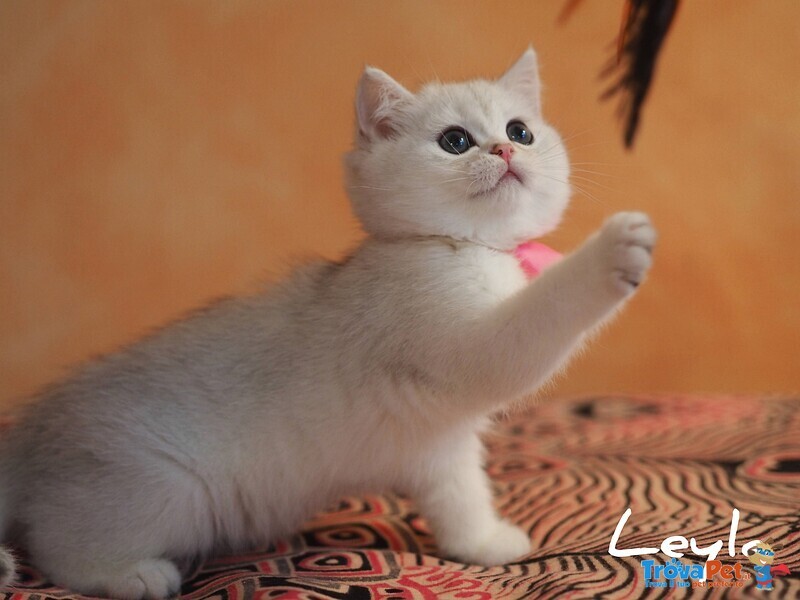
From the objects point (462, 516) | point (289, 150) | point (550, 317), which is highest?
point (289, 150)

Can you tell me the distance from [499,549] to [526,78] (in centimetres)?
86

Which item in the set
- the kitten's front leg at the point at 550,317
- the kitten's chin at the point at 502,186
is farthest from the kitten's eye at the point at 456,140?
the kitten's front leg at the point at 550,317

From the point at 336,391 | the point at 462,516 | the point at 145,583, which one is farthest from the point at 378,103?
the point at 145,583

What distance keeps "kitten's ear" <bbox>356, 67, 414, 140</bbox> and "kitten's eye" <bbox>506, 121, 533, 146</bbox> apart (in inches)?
7.2

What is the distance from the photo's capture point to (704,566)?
3.84 feet

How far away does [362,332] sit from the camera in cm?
133

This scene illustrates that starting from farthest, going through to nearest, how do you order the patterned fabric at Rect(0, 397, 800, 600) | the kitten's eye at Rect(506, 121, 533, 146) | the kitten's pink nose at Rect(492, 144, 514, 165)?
the kitten's eye at Rect(506, 121, 533, 146) < the kitten's pink nose at Rect(492, 144, 514, 165) < the patterned fabric at Rect(0, 397, 800, 600)

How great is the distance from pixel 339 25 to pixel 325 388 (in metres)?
1.35

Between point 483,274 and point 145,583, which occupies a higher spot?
point 483,274

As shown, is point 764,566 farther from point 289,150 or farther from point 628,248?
point 289,150

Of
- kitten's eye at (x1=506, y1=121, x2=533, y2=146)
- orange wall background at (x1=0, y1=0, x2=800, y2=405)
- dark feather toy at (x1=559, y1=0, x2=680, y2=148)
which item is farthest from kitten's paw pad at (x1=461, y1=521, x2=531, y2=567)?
orange wall background at (x1=0, y1=0, x2=800, y2=405)

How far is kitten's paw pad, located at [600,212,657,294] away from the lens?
3.55 feet

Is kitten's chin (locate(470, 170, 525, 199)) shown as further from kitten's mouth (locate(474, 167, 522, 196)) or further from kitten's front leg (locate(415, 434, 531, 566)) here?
kitten's front leg (locate(415, 434, 531, 566))

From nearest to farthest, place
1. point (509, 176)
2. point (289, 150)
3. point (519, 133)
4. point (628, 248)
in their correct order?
point (628, 248) → point (509, 176) → point (519, 133) → point (289, 150)
